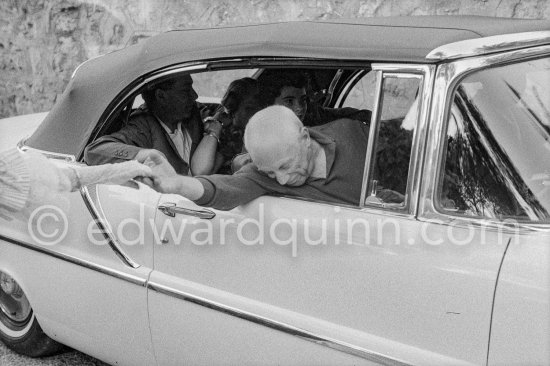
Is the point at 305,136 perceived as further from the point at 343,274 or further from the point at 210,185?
the point at 343,274

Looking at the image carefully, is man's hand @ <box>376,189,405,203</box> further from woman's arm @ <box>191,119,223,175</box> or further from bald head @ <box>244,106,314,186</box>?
woman's arm @ <box>191,119,223,175</box>

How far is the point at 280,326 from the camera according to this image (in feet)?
7.84

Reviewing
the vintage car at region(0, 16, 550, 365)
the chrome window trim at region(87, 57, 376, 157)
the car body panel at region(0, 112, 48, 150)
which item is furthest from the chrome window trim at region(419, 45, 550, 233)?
the car body panel at region(0, 112, 48, 150)

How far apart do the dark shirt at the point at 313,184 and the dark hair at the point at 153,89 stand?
66cm

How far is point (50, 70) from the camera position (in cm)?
839

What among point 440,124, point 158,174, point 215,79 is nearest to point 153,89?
point 215,79

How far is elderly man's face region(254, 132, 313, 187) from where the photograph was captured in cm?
245

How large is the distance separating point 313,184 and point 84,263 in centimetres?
111

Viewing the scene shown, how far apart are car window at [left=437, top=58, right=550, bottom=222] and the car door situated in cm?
9

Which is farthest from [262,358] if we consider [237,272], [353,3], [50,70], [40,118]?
[50,70]

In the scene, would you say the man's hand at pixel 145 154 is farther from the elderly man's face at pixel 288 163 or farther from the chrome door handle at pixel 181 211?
the elderly man's face at pixel 288 163

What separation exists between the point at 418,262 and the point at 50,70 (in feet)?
23.5

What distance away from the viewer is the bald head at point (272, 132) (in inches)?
96.5

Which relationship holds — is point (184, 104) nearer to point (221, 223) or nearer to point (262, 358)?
point (221, 223)
